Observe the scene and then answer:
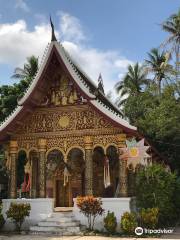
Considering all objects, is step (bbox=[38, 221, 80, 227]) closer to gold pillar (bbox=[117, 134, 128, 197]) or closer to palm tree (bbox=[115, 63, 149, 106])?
gold pillar (bbox=[117, 134, 128, 197])

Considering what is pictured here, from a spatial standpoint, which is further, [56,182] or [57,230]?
[56,182]

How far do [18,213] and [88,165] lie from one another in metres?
2.98

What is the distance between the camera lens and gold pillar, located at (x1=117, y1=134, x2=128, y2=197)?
1357cm

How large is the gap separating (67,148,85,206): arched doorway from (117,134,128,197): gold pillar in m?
3.68

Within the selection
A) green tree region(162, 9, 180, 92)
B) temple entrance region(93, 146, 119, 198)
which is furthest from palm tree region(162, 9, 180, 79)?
temple entrance region(93, 146, 119, 198)

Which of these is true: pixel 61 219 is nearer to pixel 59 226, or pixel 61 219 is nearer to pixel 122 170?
pixel 59 226

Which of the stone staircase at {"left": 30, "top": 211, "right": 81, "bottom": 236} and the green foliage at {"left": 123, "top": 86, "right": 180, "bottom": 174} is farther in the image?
the green foliage at {"left": 123, "top": 86, "right": 180, "bottom": 174}

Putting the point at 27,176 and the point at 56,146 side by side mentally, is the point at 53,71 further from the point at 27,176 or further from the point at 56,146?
the point at 27,176

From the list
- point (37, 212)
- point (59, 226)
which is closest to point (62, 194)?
point (37, 212)

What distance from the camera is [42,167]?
14656 millimetres

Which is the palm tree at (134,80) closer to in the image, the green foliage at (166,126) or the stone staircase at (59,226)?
the green foliage at (166,126)

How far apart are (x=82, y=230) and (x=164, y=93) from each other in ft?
50.9

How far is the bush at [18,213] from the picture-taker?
1345cm

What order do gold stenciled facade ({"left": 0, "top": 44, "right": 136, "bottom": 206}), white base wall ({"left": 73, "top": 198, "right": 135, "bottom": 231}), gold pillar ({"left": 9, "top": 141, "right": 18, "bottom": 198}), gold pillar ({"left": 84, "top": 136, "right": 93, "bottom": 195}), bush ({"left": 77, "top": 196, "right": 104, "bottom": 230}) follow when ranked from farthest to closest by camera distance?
1. gold pillar ({"left": 9, "top": 141, "right": 18, "bottom": 198})
2. gold stenciled facade ({"left": 0, "top": 44, "right": 136, "bottom": 206})
3. gold pillar ({"left": 84, "top": 136, "right": 93, "bottom": 195})
4. white base wall ({"left": 73, "top": 198, "right": 135, "bottom": 231})
5. bush ({"left": 77, "top": 196, "right": 104, "bottom": 230})
